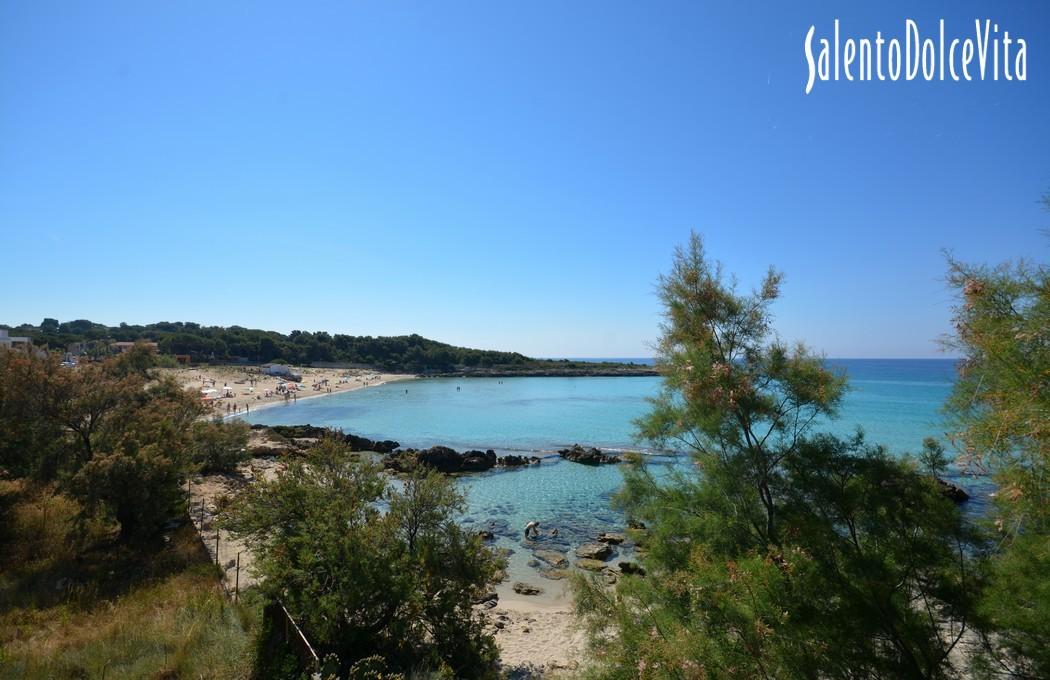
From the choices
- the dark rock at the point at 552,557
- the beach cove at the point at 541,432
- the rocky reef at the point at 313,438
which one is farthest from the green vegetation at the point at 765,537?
the rocky reef at the point at 313,438

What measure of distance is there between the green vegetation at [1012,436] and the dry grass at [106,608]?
9.91 metres

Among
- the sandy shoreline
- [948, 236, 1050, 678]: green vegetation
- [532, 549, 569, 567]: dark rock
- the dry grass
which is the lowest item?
[532, 549, 569, 567]: dark rock

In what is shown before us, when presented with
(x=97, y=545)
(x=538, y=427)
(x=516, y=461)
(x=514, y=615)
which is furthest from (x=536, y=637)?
(x=538, y=427)

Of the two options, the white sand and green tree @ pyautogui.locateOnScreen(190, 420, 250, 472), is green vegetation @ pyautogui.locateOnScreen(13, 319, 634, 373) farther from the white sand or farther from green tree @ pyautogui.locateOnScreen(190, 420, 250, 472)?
the white sand

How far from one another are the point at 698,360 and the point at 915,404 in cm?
6354

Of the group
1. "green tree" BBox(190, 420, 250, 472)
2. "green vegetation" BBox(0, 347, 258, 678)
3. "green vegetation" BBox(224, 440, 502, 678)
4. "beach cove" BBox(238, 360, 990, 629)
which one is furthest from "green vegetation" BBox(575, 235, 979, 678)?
"green tree" BBox(190, 420, 250, 472)

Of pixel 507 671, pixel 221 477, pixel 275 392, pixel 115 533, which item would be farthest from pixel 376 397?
pixel 507 671

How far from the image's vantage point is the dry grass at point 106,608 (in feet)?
24.0

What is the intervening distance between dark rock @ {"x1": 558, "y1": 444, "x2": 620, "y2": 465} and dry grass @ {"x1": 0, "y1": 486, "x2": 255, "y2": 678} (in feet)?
74.3

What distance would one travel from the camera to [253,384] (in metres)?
77.1

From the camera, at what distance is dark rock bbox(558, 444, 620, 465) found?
3173cm

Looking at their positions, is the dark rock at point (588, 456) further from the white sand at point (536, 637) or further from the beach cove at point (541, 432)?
the white sand at point (536, 637)

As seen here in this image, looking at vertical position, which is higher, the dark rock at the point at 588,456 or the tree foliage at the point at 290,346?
the tree foliage at the point at 290,346

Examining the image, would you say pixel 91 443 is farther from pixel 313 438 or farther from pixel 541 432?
pixel 541 432
